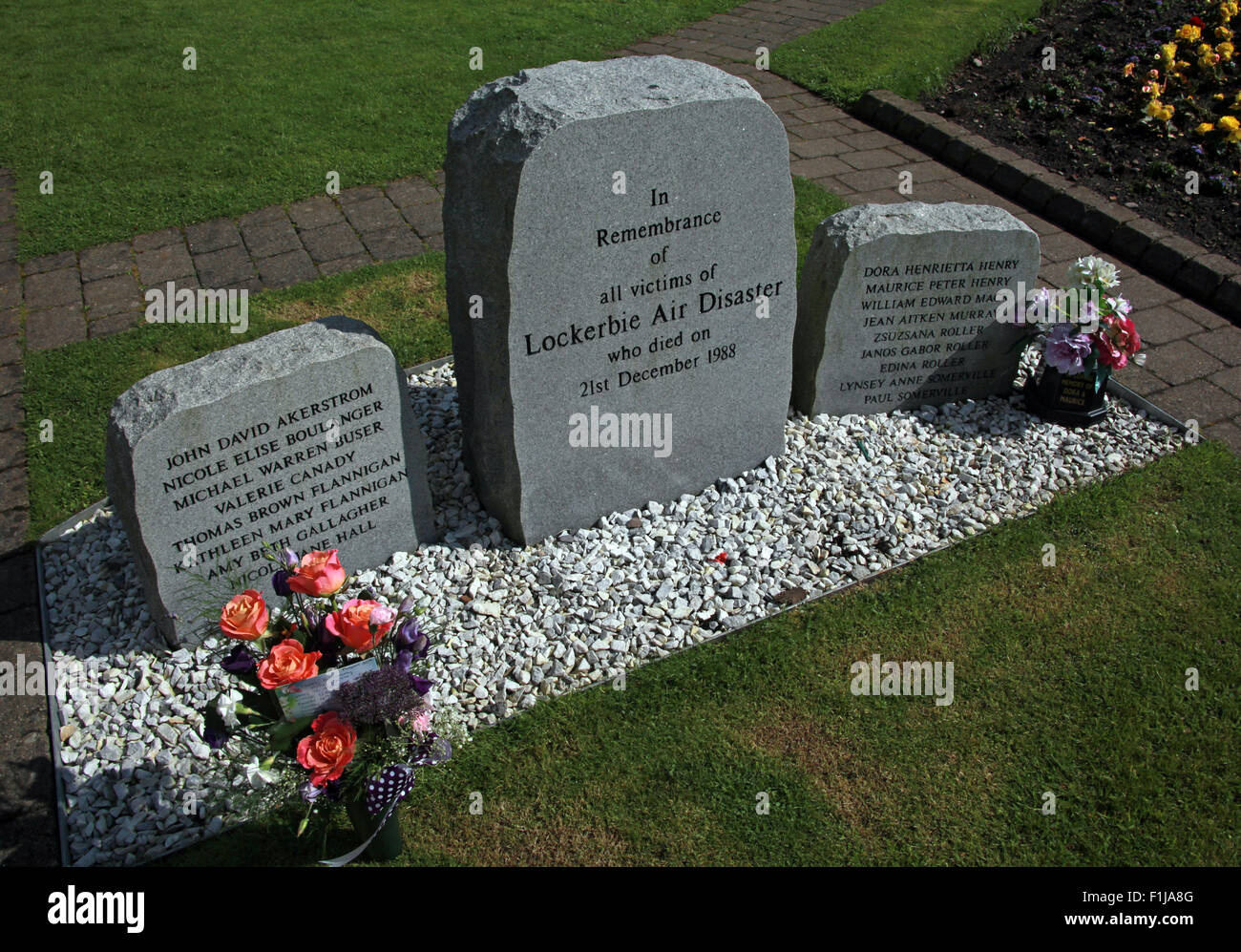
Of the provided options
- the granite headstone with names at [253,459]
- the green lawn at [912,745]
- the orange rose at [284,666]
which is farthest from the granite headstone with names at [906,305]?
the orange rose at [284,666]

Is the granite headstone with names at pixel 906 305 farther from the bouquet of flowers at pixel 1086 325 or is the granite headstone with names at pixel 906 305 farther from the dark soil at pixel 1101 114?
the dark soil at pixel 1101 114

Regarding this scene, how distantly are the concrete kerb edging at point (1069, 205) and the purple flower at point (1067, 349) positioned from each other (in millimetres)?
1936

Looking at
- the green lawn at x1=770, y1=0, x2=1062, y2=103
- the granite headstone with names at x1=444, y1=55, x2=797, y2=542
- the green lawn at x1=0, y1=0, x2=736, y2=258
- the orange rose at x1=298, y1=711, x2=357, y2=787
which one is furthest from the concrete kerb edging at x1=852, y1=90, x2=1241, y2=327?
the orange rose at x1=298, y1=711, x2=357, y2=787

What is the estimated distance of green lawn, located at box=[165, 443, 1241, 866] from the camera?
3.56 m

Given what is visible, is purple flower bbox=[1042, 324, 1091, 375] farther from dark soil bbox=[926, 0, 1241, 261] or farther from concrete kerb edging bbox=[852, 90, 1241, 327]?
dark soil bbox=[926, 0, 1241, 261]

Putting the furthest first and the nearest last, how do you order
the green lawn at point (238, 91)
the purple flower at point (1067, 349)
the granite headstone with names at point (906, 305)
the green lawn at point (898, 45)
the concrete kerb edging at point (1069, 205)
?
the green lawn at point (898, 45)
the green lawn at point (238, 91)
the concrete kerb edging at point (1069, 205)
the purple flower at point (1067, 349)
the granite headstone with names at point (906, 305)

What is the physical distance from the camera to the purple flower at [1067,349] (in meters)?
5.22

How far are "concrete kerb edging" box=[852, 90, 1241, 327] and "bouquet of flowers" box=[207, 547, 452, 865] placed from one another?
5.92 metres

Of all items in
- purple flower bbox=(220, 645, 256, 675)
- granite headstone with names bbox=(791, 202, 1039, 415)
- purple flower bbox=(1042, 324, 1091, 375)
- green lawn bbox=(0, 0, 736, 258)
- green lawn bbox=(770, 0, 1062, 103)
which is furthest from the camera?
green lawn bbox=(770, 0, 1062, 103)

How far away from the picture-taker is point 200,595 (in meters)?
4.10

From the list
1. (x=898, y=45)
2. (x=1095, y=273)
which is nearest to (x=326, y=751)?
(x=1095, y=273)

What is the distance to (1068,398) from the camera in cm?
544

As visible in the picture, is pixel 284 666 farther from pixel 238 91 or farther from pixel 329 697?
pixel 238 91

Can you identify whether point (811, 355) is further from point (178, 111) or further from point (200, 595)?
point (178, 111)
